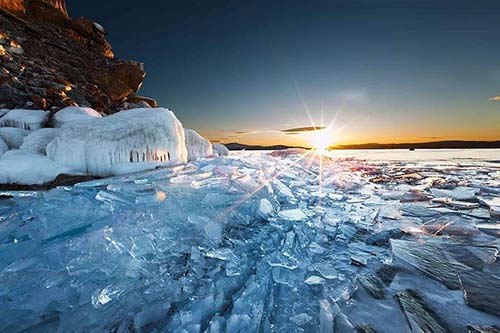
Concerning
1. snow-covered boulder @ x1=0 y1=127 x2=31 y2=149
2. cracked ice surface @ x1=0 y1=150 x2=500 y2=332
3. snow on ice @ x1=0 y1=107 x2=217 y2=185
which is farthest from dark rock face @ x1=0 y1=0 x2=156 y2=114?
cracked ice surface @ x1=0 y1=150 x2=500 y2=332

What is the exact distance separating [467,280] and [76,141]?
19.0 ft

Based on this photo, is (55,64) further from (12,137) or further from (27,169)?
(27,169)

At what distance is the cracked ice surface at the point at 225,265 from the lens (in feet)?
5.17

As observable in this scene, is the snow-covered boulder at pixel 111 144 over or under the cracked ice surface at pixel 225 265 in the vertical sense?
over

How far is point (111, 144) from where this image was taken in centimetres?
433

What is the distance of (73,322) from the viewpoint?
1526 millimetres

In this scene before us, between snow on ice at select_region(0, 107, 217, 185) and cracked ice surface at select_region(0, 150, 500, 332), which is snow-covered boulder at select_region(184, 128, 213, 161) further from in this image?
cracked ice surface at select_region(0, 150, 500, 332)

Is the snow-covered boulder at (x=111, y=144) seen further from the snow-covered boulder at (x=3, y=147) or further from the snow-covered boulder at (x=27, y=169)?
the snow-covered boulder at (x=3, y=147)

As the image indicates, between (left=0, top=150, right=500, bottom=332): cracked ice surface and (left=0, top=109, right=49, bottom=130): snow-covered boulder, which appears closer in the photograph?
(left=0, top=150, right=500, bottom=332): cracked ice surface

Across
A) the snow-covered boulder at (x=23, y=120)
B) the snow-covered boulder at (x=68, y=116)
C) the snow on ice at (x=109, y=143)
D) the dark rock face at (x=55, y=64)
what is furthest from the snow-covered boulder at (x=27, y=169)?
the dark rock face at (x=55, y=64)

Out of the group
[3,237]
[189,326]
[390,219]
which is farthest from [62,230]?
[390,219]

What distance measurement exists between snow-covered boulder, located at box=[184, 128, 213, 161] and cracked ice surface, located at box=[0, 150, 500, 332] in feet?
14.0

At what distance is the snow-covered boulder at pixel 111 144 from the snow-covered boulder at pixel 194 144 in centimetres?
300

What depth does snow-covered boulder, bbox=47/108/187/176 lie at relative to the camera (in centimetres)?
433
